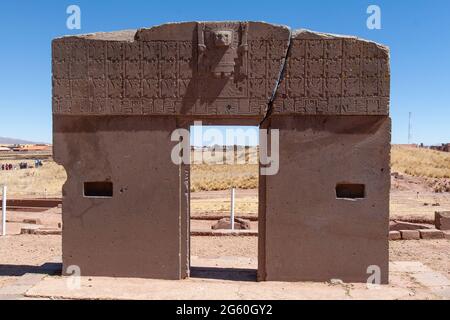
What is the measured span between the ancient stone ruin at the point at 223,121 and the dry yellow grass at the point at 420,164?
25961mm

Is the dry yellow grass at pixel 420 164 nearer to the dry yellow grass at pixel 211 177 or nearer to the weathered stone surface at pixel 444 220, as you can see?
the dry yellow grass at pixel 211 177

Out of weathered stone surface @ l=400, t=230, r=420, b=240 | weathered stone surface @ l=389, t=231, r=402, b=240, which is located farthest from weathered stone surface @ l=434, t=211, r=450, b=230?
weathered stone surface @ l=389, t=231, r=402, b=240

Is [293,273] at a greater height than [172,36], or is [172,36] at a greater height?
[172,36]

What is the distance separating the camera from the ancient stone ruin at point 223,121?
5.77m

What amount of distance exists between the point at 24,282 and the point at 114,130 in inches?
91.3

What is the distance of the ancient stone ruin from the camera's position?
5770 mm

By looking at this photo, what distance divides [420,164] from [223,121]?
34.1 metres

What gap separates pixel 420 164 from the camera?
3644 cm

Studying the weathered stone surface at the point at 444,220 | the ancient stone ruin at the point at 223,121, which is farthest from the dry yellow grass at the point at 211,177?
the ancient stone ruin at the point at 223,121

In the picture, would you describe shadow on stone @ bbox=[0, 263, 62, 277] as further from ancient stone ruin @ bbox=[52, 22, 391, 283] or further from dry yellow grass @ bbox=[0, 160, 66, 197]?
dry yellow grass @ bbox=[0, 160, 66, 197]

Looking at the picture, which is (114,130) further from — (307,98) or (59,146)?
(307,98)

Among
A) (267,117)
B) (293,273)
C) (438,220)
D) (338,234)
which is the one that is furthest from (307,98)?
(438,220)

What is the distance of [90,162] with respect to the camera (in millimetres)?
6078

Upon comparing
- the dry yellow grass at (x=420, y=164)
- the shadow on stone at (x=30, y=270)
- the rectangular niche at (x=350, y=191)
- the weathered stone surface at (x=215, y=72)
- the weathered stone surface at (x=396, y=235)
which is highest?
the weathered stone surface at (x=215, y=72)
